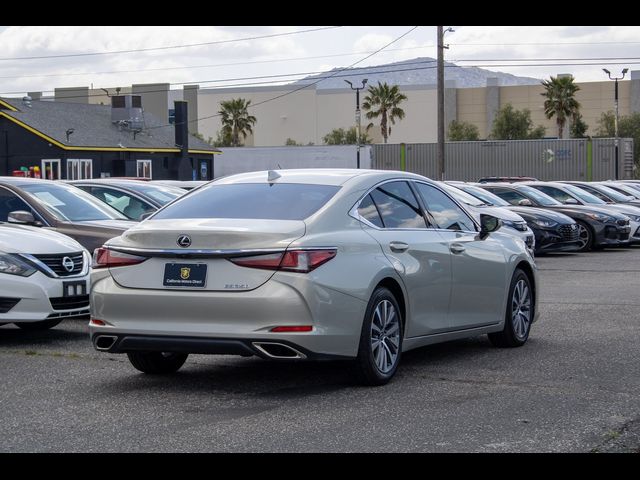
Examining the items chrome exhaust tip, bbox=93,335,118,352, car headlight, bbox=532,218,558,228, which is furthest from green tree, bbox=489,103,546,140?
chrome exhaust tip, bbox=93,335,118,352

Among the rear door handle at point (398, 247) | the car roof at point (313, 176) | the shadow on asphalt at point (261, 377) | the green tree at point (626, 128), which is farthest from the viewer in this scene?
the green tree at point (626, 128)

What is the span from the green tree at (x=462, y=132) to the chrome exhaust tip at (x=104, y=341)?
92.5m

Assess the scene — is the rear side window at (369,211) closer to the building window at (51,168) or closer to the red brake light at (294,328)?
the red brake light at (294,328)

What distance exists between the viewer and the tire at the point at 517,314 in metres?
9.88

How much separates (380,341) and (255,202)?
1.33 meters

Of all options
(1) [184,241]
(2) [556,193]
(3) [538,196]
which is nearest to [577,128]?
(2) [556,193]

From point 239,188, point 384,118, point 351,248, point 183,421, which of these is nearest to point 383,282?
point 351,248

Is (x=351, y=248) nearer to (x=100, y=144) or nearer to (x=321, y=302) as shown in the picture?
(x=321, y=302)

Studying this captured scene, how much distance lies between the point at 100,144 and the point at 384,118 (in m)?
34.4

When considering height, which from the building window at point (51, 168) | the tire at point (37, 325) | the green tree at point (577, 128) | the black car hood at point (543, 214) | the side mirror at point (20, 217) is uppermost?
the green tree at point (577, 128)

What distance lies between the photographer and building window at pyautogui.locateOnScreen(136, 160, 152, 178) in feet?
188

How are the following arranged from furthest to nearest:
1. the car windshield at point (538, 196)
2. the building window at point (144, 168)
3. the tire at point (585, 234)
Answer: the building window at point (144, 168) → the car windshield at point (538, 196) → the tire at point (585, 234)

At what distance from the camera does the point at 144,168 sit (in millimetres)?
57656

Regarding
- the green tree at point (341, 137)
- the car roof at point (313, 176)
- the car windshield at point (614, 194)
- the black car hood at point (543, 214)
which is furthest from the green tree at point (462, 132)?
the car roof at point (313, 176)
